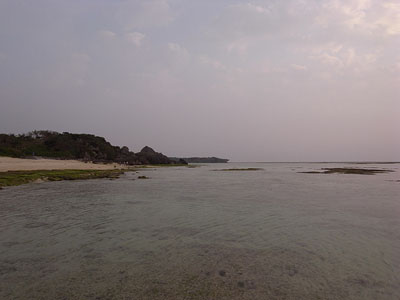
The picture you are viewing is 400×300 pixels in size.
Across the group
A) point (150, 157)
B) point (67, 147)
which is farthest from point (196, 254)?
point (150, 157)

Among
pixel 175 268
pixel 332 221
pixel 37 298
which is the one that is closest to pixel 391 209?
pixel 332 221

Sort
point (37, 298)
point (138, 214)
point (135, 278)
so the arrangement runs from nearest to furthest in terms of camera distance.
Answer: point (37, 298)
point (135, 278)
point (138, 214)

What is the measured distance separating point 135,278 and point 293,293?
174 inches


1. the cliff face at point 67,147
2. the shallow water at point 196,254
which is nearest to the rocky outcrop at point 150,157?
the cliff face at point 67,147

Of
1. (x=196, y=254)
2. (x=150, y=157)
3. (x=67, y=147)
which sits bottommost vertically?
(x=196, y=254)

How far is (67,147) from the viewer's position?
104875 mm

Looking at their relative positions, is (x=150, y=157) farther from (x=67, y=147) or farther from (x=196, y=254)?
(x=196, y=254)

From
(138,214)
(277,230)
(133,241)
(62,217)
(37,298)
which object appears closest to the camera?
(37,298)

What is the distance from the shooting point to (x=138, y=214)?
1714 cm

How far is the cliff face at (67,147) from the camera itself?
3781 inches

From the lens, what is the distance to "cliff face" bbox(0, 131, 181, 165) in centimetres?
Answer: 9603

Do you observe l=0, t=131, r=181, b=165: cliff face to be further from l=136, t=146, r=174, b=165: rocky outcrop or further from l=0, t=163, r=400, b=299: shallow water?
l=0, t=163, r=400, b=299: shallow water

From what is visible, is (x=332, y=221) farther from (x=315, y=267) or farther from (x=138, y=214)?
(x=138, y=214)

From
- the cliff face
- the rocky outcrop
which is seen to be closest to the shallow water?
the cliff face
